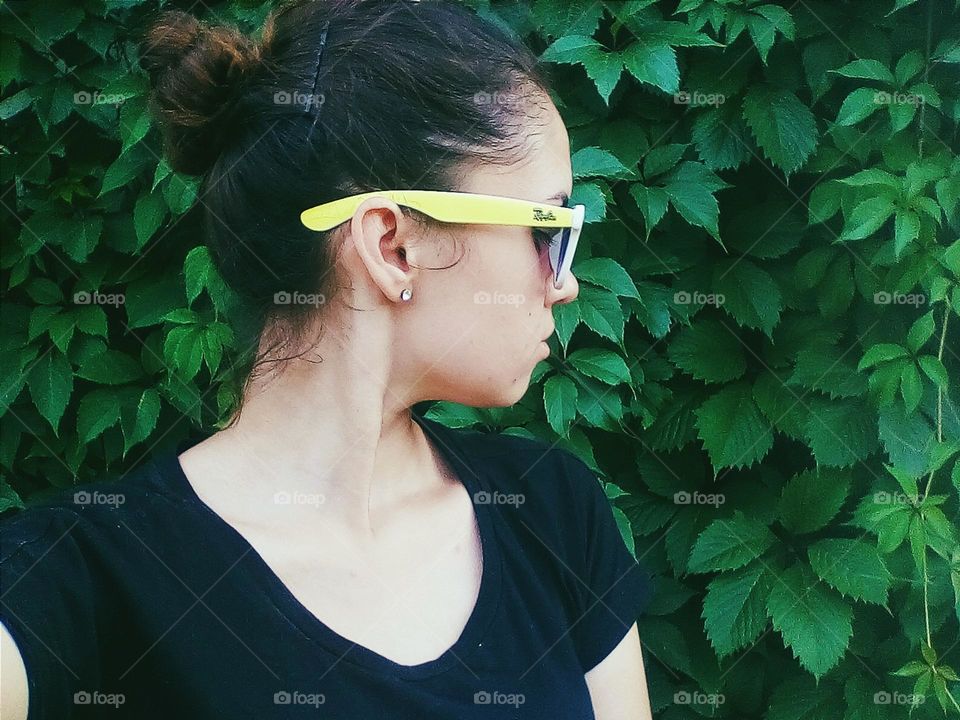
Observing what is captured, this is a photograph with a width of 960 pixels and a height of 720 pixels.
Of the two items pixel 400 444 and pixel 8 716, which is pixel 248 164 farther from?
pixel 8 716

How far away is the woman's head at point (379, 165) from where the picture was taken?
866 mm

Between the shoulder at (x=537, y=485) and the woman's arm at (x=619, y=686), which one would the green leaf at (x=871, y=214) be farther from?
the woman's arm at (x=619, y=686)

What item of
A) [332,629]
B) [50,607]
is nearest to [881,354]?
[332,629]

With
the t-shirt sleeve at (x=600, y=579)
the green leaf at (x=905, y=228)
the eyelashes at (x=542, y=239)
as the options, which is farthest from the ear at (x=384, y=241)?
the green leaf at (x=905, y=228)

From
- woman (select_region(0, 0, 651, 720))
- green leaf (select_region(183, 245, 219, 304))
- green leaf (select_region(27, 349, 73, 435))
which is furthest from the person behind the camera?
green leaf (select_region(27, 349, 73, 435))

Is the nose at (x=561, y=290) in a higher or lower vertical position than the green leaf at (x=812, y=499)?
higher

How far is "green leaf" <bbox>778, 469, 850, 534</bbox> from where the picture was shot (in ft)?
4.20

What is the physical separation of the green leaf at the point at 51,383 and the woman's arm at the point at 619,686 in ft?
2.48

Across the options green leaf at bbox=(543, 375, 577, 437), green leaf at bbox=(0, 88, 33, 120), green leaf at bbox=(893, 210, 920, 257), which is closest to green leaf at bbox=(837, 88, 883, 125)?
green leaf at bbox=(893, 210, 920, 257)

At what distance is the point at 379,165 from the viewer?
860mm

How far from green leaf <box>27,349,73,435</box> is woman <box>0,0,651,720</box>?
43 cm

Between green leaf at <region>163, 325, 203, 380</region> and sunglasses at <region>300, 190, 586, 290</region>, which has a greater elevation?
sunglasses at <region>300, 190, 586, 290</region>

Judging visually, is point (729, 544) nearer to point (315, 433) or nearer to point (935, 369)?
point (935, 369)

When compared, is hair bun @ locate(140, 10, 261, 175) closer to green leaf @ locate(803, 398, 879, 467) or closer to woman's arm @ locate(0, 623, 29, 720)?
woman's arm @ locate(0, 623, 29, 720)
